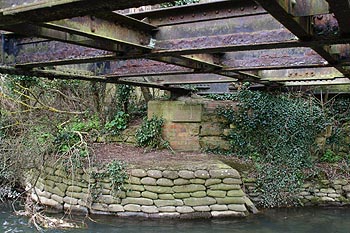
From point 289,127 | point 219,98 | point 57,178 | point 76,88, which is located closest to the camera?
point 57,178

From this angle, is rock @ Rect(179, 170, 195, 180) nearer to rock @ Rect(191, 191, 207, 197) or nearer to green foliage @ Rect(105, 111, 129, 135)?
rock @ Rect(191, 191, 207, 197)

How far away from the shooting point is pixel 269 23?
374 centimetres

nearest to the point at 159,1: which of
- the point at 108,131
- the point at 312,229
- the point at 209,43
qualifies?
the point at 209,43

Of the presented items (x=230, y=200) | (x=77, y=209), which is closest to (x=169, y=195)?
(x=230, y=200)

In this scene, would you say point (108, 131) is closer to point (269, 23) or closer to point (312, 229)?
point (312, 229)

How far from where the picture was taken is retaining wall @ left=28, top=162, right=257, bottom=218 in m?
8.53

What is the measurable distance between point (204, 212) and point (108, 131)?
4559 millimetres

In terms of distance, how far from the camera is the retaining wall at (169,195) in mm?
8531

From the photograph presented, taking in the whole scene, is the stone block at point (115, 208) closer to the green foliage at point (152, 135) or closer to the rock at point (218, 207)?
the rock at point (218, 207)

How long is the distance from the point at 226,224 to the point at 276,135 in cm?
340

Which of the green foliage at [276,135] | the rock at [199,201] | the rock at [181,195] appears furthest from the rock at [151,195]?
the green foliage at [276,135]

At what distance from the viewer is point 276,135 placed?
10.3 m

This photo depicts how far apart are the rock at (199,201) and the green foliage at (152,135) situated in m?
2.62

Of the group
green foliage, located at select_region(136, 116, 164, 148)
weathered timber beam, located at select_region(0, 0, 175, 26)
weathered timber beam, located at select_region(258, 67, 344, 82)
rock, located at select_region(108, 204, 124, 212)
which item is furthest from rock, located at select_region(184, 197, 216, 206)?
weathered timber beam, located at select_region(0, 0, 175, 26)
